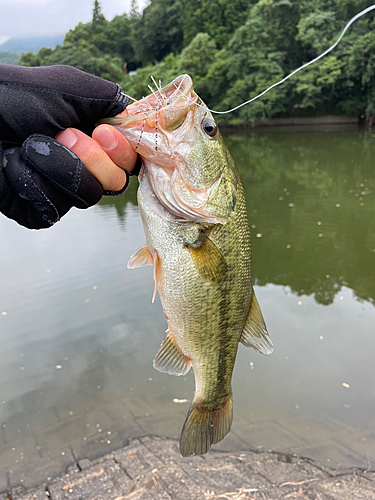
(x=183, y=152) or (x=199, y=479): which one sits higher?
(x=183, y=152)

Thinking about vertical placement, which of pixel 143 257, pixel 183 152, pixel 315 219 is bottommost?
pixel 315 219

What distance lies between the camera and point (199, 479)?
3004 mm

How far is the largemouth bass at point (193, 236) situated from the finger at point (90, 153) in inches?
5.4

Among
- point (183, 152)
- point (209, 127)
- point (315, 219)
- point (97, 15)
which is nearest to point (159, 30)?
point (97, 15)

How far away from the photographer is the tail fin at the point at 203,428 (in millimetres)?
2043

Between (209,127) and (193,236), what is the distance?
1.68 feet

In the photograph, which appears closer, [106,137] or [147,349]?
[106,137]

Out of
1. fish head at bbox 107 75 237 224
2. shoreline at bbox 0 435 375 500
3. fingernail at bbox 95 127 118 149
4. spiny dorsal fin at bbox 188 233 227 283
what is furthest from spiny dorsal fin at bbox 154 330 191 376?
shoreline at bbox 0 435 375 500

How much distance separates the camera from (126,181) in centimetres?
169

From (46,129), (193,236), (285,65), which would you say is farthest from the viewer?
(285,65)

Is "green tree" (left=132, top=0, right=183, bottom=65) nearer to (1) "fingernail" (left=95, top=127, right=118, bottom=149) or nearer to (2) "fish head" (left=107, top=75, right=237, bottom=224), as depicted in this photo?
(2) "fish head" (left=107, top=75, right=237, bottom=224)

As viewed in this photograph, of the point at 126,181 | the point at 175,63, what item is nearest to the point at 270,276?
the point at 126,181

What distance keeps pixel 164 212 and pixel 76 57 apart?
48658 millimetres

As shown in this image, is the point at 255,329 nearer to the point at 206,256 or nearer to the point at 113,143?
the point at 206,256
